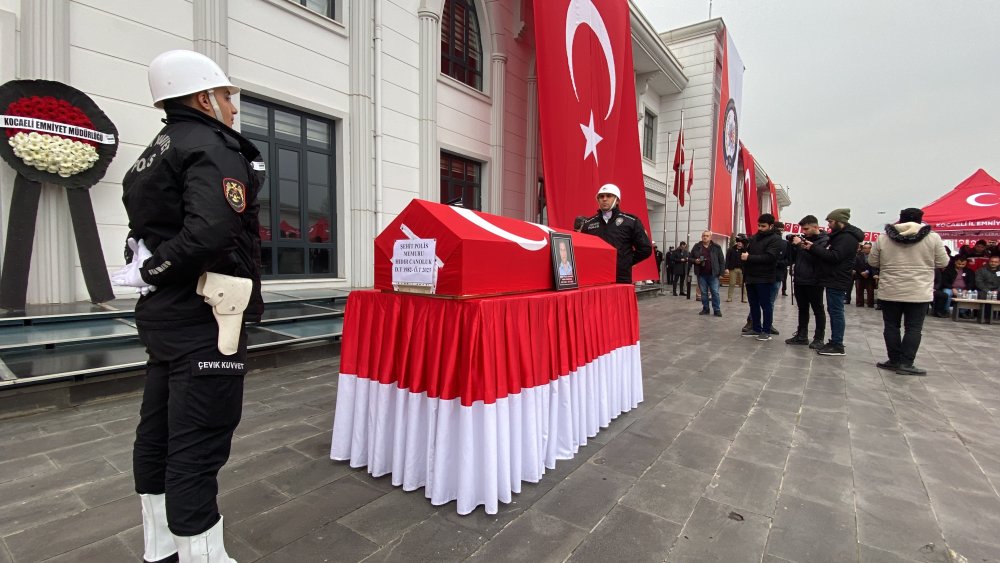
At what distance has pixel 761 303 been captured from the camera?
23.2ft

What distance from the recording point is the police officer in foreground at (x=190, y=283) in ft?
4.65

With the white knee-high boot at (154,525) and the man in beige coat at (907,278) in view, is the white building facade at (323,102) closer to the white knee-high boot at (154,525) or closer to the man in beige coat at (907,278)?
the white knee-high boot at (154,525)

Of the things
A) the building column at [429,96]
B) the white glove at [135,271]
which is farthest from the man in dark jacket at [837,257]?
the white glove at [135,271]

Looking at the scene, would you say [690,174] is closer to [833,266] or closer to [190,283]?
[833,266]

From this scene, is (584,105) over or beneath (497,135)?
over

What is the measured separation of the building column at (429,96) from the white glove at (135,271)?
706 centimetres

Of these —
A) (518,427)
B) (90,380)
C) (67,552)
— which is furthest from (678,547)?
(90,380)

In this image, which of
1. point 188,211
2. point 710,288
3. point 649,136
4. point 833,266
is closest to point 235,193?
point 188,211

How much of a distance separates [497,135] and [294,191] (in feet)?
16.4

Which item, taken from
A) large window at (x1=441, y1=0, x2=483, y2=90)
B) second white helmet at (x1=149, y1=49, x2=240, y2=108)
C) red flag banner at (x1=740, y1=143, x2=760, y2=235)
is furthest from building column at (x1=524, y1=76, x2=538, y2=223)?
red flag banner at (x1=740, y1=143, x2=760, y2=235)

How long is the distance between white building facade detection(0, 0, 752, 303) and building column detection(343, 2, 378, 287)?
2 centimetres

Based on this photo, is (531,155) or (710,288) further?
(531,155)

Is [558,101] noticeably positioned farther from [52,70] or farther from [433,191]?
[52,70]

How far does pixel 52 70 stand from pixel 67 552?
5144 millimetres
